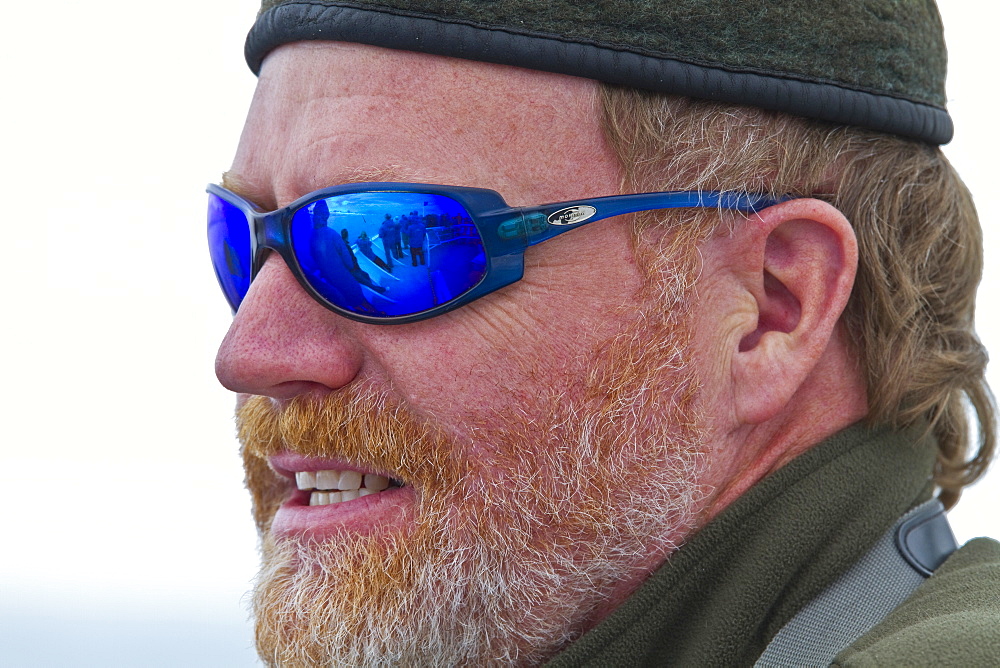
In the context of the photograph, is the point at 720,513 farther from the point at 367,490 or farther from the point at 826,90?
the point at 826,90

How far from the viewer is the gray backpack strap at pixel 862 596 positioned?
68.7 inches

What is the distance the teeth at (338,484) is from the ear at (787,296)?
775mm

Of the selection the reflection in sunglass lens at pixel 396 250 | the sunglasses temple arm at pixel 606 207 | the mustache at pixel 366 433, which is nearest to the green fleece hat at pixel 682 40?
the sunglasses temple arm at pixel 606 207

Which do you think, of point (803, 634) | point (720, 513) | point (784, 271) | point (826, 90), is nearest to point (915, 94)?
point (826, 90)

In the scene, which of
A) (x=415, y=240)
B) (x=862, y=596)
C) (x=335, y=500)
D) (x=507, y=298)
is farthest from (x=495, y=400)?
(x=862, y=596)

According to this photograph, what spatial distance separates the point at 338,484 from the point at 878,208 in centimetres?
133

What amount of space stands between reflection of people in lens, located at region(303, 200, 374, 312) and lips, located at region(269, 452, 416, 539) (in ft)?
1.12

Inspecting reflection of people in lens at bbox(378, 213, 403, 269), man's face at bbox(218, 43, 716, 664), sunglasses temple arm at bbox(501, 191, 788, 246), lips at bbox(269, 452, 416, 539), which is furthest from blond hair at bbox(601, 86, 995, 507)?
lips at bbox(269, 452, 416, 539)

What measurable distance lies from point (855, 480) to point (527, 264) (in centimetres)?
78

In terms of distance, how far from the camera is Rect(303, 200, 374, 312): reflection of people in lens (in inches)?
77.0

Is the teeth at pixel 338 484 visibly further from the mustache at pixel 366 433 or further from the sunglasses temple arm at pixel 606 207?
the sunglasses temple arm at pixel 606 207

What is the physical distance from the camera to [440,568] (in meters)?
1.95

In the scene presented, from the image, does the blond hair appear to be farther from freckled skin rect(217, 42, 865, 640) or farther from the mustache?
the mustache

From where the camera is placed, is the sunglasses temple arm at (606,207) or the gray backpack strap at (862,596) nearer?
the gray backpack strap at (862,596)
